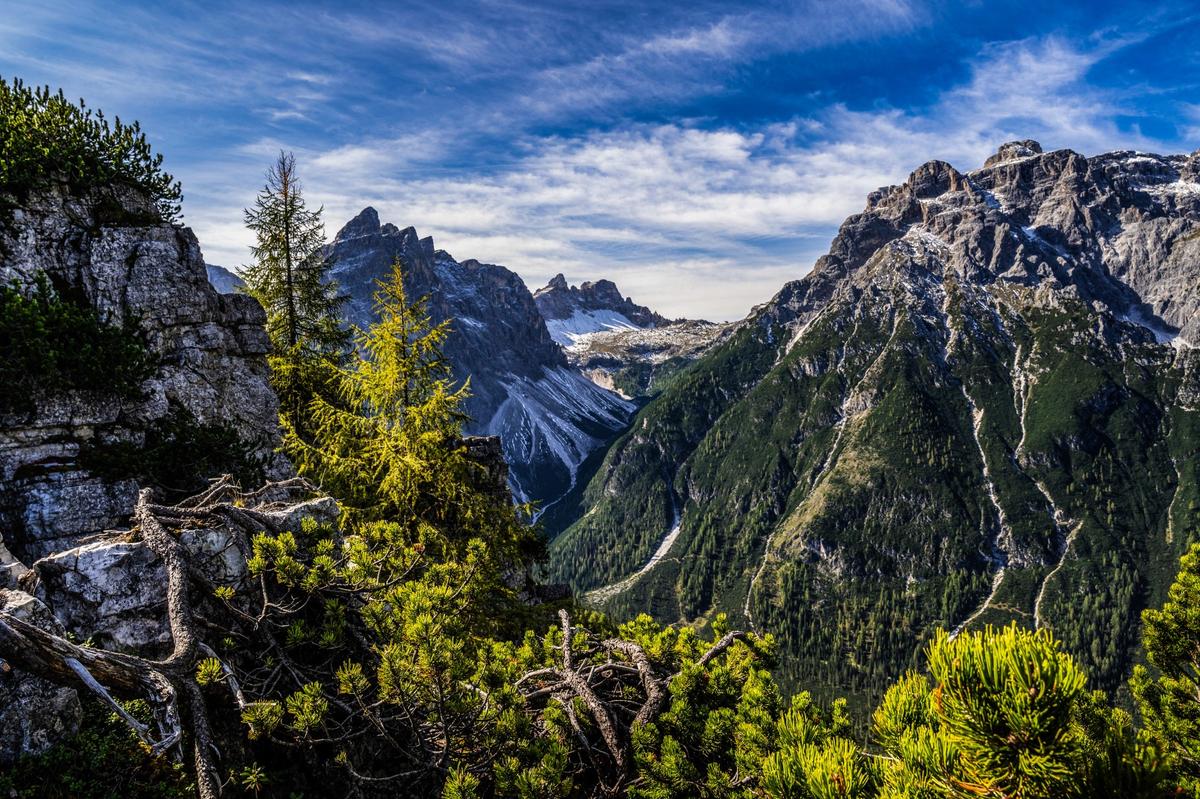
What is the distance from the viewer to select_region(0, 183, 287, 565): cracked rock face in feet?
42.2

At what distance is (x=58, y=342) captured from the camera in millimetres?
14500

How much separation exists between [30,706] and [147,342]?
50.5ft

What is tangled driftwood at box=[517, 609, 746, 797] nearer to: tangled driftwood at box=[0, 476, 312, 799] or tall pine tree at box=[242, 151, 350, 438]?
tangled driftwood at box=[0, 476, 312, 799]

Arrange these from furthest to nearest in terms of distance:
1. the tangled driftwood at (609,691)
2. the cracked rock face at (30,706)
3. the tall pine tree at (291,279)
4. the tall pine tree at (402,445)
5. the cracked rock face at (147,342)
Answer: the tall pine tree at (291,279) → the tall pine tree at (402,445) → the cracked rock face at (147,342) → the tangled driftwood at (609,691) → the cracked rock face at (30,706)

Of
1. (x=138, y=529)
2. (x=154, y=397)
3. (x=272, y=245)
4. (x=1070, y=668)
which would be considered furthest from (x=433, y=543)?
(x=272, y=245)

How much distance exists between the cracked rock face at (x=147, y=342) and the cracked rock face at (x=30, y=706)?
9.11 metres

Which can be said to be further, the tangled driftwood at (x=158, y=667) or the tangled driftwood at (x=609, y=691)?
the tangled driftwood at (x=609, y=691)

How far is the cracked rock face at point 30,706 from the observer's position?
521cm

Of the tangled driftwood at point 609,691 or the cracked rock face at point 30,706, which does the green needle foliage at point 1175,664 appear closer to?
the tangled driftwood at point 609,691

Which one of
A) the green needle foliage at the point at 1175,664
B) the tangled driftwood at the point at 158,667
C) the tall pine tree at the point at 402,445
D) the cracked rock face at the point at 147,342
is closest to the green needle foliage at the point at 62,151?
the cracked rock face at the point at 147,342

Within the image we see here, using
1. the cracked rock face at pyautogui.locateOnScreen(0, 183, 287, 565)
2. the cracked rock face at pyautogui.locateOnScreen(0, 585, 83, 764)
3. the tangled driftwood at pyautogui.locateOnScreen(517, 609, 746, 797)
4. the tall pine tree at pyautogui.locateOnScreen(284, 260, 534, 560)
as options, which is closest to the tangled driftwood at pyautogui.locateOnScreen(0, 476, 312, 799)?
the cracked rock face at pyautogui.locateOnScreen(0, 585, 83, 764)

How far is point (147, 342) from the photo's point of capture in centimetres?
1742

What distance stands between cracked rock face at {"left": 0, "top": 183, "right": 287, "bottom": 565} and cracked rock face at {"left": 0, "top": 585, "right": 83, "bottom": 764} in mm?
9106

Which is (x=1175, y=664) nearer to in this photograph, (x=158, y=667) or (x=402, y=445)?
(x=158, y=667)
